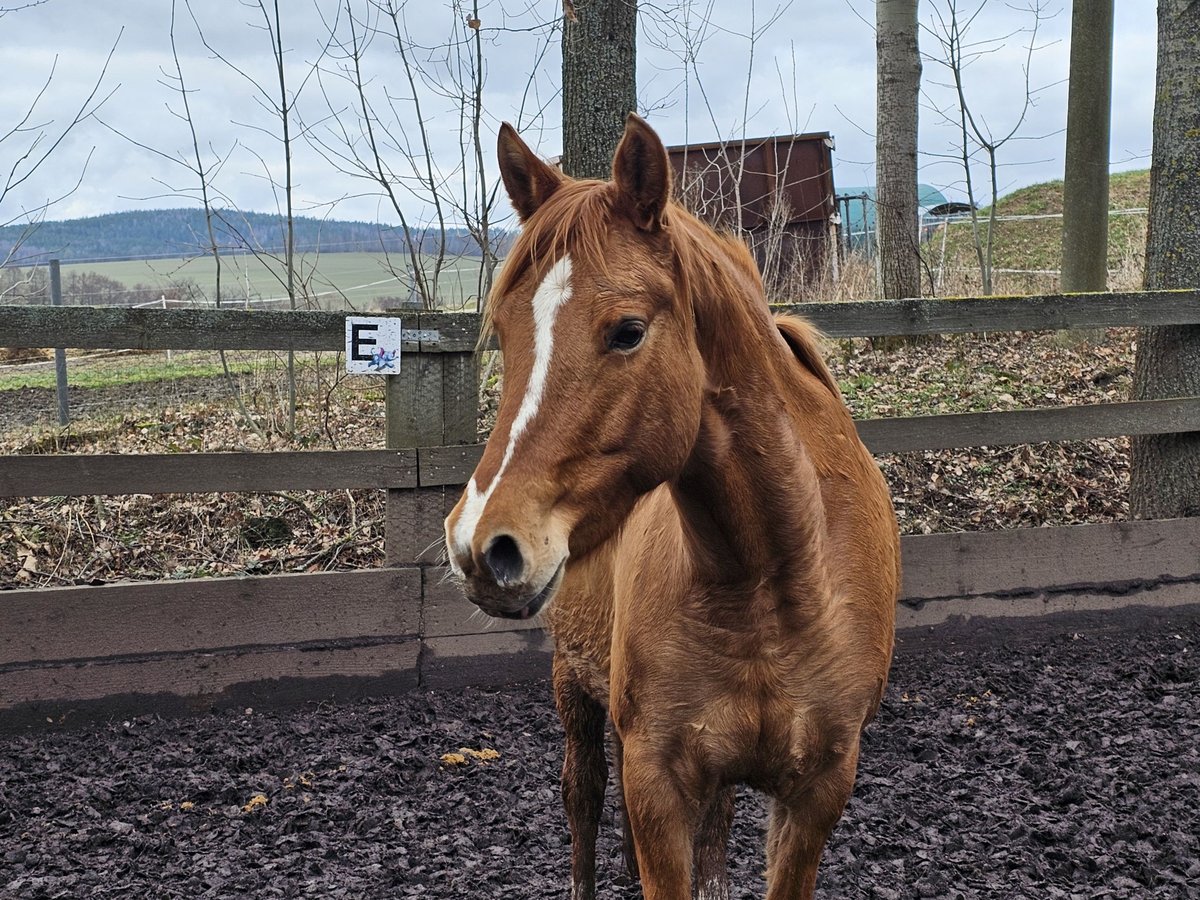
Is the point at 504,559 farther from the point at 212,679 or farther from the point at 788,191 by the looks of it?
the point at 788,191

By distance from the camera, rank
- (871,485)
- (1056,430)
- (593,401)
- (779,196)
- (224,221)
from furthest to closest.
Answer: (779,196) < (224,221) < (1056,430) < (871,485) < (593,401)

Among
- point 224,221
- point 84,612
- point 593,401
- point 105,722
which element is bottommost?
point 105,722

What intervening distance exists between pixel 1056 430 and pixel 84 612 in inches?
189

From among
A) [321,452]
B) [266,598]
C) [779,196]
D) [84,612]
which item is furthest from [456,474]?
[779,196]

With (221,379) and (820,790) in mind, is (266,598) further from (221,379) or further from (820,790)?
(221,379)

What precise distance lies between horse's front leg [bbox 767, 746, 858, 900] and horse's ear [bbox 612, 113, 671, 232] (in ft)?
4.33

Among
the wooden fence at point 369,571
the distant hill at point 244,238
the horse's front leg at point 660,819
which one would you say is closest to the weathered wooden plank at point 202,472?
the wooden fence at point 369,571

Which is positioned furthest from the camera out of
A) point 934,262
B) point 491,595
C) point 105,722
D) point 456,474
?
point 934,262

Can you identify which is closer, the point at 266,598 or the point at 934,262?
the point at 266,598

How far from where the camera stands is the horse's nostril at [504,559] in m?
1.59

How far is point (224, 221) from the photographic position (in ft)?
20.7

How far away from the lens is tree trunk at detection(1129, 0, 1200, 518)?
18.7 feet

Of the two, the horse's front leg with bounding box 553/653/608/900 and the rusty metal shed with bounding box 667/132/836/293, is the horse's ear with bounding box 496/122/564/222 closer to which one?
the horse's front leg with bounding box 553/653/608/900

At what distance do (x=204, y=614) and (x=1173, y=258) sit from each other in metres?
5.56
